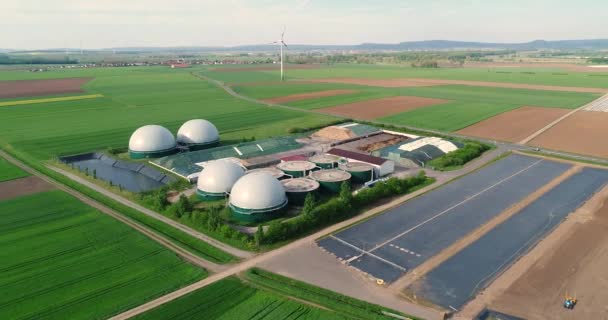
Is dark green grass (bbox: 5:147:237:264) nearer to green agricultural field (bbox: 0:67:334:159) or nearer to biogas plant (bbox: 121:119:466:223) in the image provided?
biogas plant (bbox: 121:119:466:223)

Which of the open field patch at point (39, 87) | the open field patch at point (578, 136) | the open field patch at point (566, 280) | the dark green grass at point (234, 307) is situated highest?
the open field patch at point (39, 87)

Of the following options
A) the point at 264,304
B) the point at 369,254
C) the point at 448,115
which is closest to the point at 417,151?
the point at 369,254

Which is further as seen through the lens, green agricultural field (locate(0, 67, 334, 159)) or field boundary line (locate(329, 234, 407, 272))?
green agricultural field (locate(0, 67, 334, 159))

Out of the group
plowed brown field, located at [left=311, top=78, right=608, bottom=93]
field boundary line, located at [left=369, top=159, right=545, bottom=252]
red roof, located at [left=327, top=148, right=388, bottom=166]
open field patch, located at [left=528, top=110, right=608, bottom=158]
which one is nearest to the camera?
field boundary line, located at [left=369, top=159, right=545, bottom=252]

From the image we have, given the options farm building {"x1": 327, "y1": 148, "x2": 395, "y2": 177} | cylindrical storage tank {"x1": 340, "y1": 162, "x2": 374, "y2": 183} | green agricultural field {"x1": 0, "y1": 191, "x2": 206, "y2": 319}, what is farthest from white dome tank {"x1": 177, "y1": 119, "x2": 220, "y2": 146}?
green agricultural field {"x1": 0, "y1": 191, "x2": 206, "y2": 319}

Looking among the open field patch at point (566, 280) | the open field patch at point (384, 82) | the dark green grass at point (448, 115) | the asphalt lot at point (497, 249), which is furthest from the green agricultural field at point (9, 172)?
the open field patch at point (384, 82)

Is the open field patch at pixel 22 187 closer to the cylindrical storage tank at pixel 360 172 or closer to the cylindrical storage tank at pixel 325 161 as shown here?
the cylindrical storage tank at pixel 325 161

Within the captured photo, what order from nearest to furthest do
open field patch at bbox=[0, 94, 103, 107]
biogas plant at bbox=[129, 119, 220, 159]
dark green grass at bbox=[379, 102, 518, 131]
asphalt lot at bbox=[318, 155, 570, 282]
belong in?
asphalt lot at bbox=[318, 155, 570, 282] < biogas plant at bbox=[129, 119, 220, 159] < dark green grass at bbox=[379, 102, 518, 131] < open field patch at bbox=[0, 94, 103, 107]
